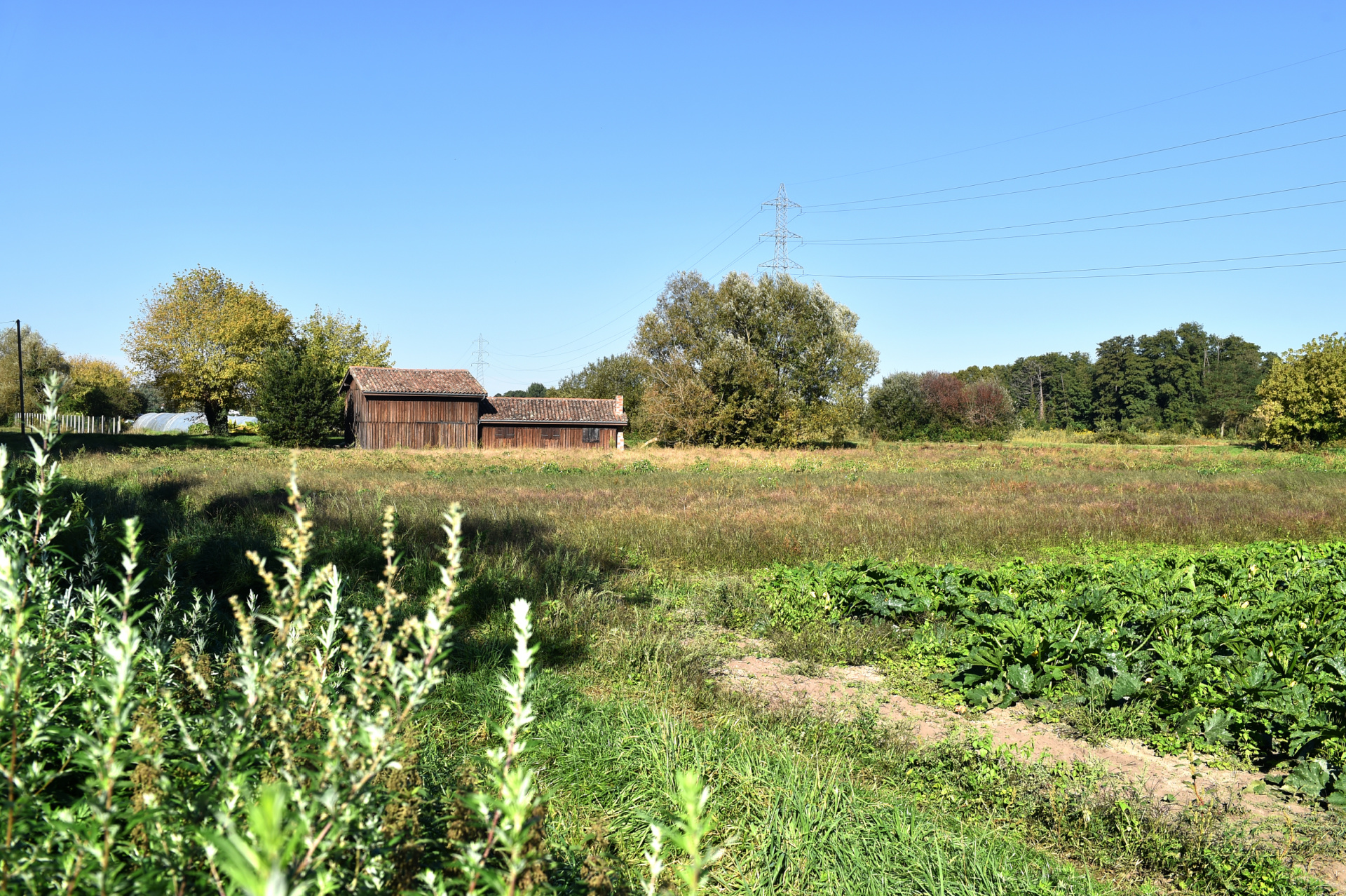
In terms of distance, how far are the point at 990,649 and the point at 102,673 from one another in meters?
5.61

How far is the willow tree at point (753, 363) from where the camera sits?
51.2 metres

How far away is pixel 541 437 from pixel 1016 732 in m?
52.0

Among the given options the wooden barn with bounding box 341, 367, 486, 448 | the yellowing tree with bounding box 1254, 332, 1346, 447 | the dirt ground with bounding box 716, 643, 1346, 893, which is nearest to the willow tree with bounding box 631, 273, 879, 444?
the wooden barn with bounding box 341, 367, 486, 448

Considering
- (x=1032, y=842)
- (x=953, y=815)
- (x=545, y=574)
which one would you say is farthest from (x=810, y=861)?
(x=545, y=574)

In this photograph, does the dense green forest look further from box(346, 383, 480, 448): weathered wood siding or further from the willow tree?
box(346, 383, 480, 448): weathered wood siding

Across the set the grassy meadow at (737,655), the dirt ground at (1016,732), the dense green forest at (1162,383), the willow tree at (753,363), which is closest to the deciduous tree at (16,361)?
the willow tree at (753,363)

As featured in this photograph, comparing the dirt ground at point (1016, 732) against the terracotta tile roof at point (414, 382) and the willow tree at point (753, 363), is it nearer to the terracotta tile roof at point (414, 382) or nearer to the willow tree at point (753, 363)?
the willow tree at point (753, 363)

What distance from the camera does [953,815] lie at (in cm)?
394

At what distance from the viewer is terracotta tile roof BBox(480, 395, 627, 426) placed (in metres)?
55.0

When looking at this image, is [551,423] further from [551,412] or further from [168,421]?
[168,421]

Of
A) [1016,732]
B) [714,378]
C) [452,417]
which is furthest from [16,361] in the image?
[1016,732]

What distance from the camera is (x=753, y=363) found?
5241cm

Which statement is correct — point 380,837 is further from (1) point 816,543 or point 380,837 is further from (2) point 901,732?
(1) point 816,543

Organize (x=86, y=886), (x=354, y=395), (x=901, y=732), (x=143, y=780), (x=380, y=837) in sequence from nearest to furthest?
(x=86, y=886), (x=380, y=837), (x=143, y=780), (x=901, y=732), (x=354, y=395)
